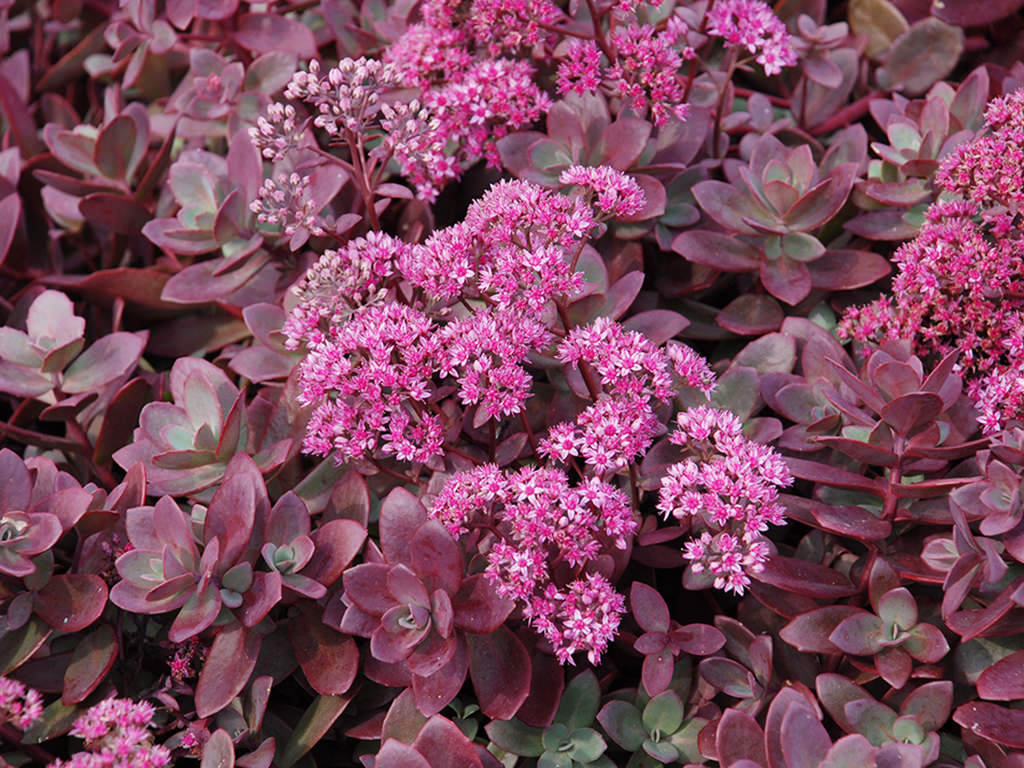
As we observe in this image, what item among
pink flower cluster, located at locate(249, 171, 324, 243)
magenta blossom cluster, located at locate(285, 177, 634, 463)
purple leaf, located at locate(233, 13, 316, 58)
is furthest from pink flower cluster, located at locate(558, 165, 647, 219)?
purple leaf, located at locate(233, 13, 316, 58)

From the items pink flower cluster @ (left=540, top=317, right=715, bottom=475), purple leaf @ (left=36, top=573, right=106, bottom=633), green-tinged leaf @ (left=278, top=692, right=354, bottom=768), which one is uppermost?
pink flower cluster @ (left=540, top=317, right=715, bottom=475)

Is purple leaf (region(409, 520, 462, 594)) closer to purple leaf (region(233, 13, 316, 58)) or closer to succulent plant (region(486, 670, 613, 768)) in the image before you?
succulent plant (region(486, 670, 613, 768))

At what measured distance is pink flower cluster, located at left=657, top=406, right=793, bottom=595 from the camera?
61.9 inches

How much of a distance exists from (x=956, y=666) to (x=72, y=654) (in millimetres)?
1615

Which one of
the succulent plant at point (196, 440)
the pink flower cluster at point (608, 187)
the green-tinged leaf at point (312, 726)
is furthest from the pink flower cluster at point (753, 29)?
the green-tinged leaf at point (312, 726)

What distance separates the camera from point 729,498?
1.62m

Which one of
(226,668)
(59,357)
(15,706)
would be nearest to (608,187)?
(226,668)

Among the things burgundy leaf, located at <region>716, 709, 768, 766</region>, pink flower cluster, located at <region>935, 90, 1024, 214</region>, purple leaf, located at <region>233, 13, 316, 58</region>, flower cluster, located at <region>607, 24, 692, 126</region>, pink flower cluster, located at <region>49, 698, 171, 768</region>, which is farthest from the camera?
purple leaf, located at <region>233, 13, 316, 58</region>

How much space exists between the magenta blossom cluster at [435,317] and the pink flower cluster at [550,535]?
132mm

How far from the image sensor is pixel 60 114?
293 centimetres

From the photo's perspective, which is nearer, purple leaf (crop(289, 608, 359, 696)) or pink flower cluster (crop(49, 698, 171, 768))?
pink flower cluster (crop(49, 698, 171, 768))

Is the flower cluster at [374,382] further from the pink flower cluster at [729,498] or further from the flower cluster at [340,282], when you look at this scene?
the pink flower cluster at [729,498]

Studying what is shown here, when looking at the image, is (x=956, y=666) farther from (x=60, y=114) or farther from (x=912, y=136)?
(x=60, y=114)

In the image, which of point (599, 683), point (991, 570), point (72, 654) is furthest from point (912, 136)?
point (72, 654)
